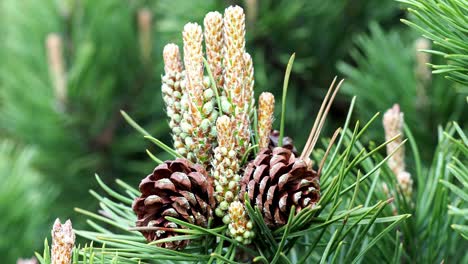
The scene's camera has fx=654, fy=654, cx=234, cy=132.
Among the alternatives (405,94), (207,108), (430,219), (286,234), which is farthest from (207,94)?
(405,94)

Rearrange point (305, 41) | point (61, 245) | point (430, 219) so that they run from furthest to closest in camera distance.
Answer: point (305, 41)
point (430, 219)
point (61, 245)

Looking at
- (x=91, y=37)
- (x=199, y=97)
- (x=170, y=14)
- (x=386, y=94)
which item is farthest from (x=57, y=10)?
(x=199, y=97)

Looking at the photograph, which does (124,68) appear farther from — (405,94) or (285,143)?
(285,143)

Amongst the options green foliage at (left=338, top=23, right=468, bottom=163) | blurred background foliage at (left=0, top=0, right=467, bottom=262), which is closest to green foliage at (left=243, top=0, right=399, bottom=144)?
blurred background foliage at (left=0, top=0, right=467, bottom=262)

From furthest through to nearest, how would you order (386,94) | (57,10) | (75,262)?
(57,10)
(386,94)
(75,262)

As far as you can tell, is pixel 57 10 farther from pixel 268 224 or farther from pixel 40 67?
pixel 268 224

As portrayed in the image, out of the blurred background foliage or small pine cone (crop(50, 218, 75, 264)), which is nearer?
small pine cone (crop(50, 218, 75, 264))

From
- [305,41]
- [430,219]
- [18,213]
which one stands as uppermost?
[305,41]

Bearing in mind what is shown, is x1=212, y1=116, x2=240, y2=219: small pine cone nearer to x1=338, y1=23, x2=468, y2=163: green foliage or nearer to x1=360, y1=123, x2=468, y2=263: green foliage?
x1=360, y1=123, x2=468, y2=263: green foliage
